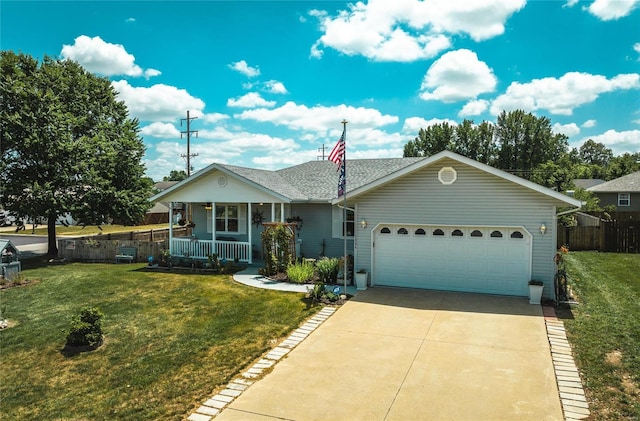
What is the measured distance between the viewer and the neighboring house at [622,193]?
33.3 meters

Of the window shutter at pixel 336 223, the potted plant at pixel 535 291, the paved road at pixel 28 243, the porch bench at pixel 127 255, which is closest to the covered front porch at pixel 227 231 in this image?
the porch bench at pixel 127 255

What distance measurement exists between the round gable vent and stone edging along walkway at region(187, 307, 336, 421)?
5.24 meters

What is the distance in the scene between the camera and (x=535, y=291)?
10953mm

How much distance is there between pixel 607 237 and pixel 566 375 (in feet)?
51.2

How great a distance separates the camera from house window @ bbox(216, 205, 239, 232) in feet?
62.6

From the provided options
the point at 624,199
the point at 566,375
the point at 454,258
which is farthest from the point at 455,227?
the point at 624,199

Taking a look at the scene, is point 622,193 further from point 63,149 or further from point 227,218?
point 63,149

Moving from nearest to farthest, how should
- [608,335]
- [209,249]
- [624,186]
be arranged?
[608,335] → [209,249] → [624,186]

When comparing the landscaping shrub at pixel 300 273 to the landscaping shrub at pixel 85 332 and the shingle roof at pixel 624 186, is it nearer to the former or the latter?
the landscaping shrub at pixel 85 332

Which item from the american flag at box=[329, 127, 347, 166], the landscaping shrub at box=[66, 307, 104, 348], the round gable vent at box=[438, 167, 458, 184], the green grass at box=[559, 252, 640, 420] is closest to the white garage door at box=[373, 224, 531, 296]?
the round gable vent at box=[438, 167, 458, 184]

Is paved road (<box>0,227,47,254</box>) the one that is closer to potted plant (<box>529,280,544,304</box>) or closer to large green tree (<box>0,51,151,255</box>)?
large green tree (<box>0,51,151,255</box>)

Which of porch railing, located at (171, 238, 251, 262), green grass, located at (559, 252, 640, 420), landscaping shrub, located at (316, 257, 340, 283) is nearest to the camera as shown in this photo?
green grass, located at (559, 252, 640, 420)

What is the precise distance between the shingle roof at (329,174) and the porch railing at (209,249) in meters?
3.58

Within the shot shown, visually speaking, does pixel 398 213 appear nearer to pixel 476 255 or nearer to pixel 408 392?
pixel 476 255
